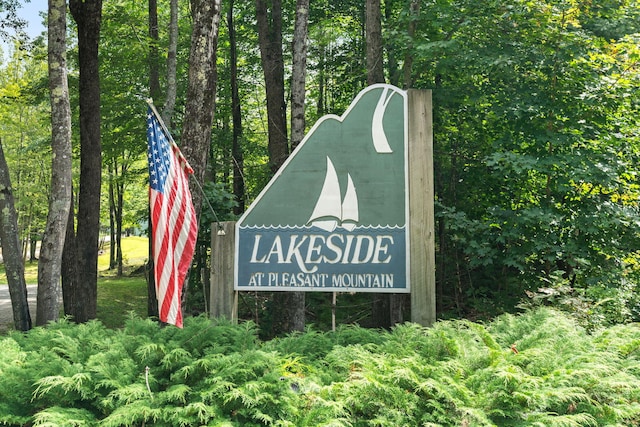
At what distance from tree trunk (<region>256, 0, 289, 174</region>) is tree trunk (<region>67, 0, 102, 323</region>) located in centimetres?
396

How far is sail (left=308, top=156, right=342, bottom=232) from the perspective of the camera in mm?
5922

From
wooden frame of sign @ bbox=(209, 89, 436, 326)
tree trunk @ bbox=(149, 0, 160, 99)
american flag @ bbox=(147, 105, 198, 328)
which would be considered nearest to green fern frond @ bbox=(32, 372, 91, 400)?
american flag @ bbox=(147, 105, 198, 328)

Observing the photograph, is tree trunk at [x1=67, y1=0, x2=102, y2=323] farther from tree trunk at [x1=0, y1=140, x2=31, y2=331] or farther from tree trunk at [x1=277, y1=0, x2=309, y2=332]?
tree trunk at [x1=277, y1=0, x2=309, y2=332]

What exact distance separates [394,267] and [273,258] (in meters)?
1.27

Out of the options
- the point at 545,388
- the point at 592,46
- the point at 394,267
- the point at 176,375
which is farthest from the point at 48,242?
the point at 592,46

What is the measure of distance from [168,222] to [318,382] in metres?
2.16

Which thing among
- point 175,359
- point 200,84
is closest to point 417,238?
point 175,359

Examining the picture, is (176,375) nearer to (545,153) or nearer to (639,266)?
(545,153)

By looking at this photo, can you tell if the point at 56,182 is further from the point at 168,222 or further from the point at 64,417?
the point at 64,417

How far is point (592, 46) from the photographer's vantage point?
28.7ft

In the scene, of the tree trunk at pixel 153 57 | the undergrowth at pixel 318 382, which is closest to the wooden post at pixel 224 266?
the undergrowth at pixel 318 382

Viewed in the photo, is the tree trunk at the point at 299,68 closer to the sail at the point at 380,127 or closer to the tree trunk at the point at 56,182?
the tree trunk at the point at 56,182

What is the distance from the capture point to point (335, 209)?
593 centimetres

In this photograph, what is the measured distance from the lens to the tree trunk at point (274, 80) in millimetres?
13156
